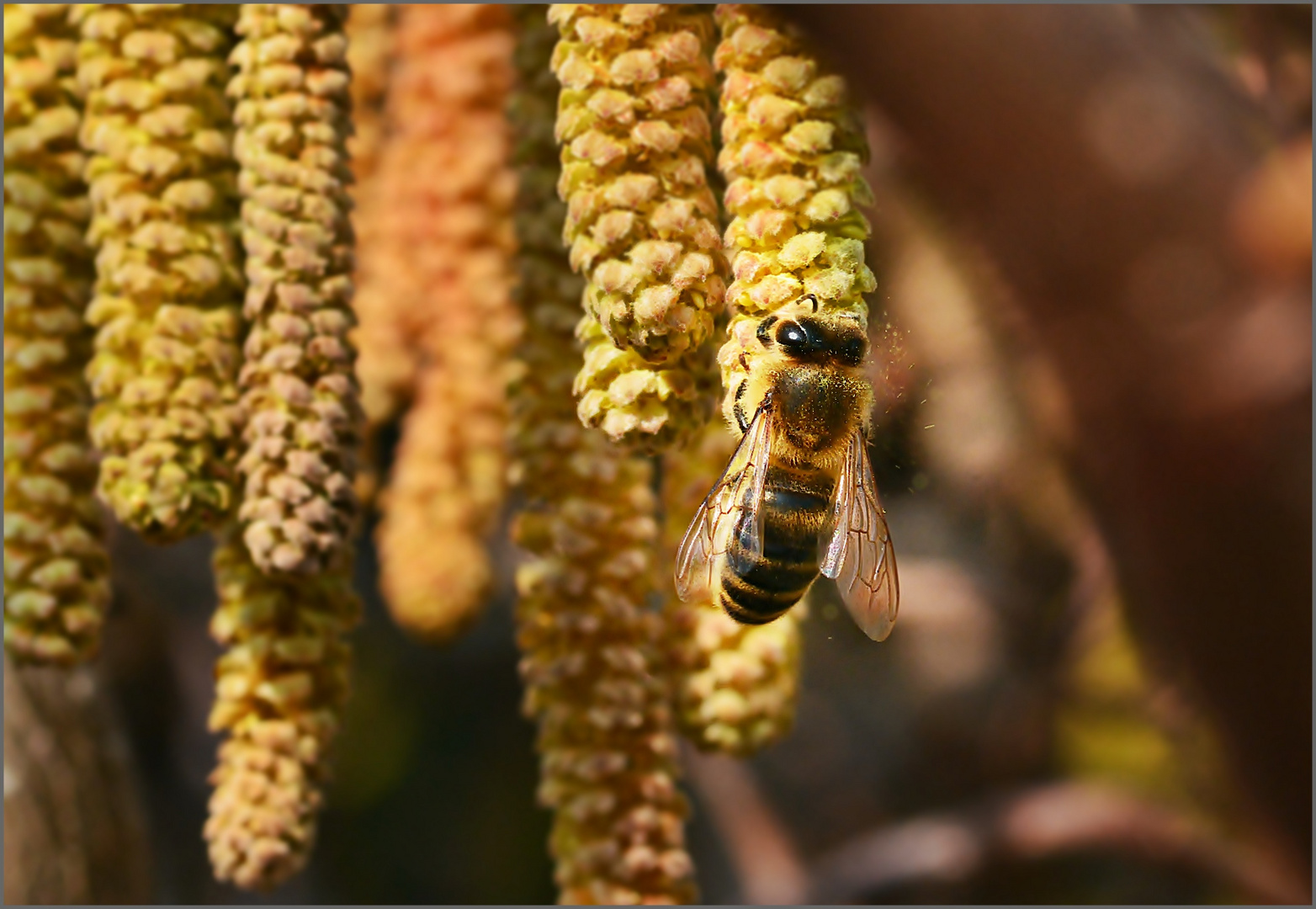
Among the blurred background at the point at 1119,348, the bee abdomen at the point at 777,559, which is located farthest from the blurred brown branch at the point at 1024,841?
the bee abdomen at the point at 777,559

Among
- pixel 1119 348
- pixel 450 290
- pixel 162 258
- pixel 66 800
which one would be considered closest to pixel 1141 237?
pixel 1119 348

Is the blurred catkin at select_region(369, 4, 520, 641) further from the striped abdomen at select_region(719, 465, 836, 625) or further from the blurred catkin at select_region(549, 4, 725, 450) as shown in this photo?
the blurred catkin at select_region(549, 4, 725, 450)

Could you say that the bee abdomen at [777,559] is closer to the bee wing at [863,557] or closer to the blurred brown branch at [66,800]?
the bee wing at [863,557]

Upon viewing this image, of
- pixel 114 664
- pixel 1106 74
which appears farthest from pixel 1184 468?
pixel 114 664

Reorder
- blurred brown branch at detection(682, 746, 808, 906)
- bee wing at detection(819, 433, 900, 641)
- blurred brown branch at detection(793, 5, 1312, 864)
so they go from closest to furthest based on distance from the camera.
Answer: blurred brown branch at detection(793, 5, 1312, 864) → bee wing at detection(819, 433, 900, 641) → blurred brown branch at detection(682, 746, 808, 906)

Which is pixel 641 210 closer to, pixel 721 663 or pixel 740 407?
pixel 740 407

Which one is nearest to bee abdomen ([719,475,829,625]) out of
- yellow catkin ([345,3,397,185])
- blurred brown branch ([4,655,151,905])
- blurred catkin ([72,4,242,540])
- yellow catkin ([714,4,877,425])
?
yellow catkin ([714,4,877,425])
